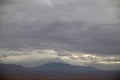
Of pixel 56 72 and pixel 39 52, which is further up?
pixel 39 52

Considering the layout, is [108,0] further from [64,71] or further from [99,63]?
[64,71]

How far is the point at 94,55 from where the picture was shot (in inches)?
259

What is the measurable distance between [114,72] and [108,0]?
4.80 feet

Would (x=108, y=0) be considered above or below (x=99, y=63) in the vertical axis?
above

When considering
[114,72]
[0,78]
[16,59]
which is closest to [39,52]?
[16,59]

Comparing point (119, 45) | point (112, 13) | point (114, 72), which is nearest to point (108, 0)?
point (112, 13)

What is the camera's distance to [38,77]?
6.49 meters

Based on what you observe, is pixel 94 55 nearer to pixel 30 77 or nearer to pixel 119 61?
pixel 119 61

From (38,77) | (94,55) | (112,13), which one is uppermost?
(112,13)

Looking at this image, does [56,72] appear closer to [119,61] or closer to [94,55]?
[94,55]

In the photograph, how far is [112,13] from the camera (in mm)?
6656

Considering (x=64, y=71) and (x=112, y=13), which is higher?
(x=112, y=13)

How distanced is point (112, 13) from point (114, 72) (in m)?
1.20

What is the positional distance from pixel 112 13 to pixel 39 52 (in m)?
1.68
